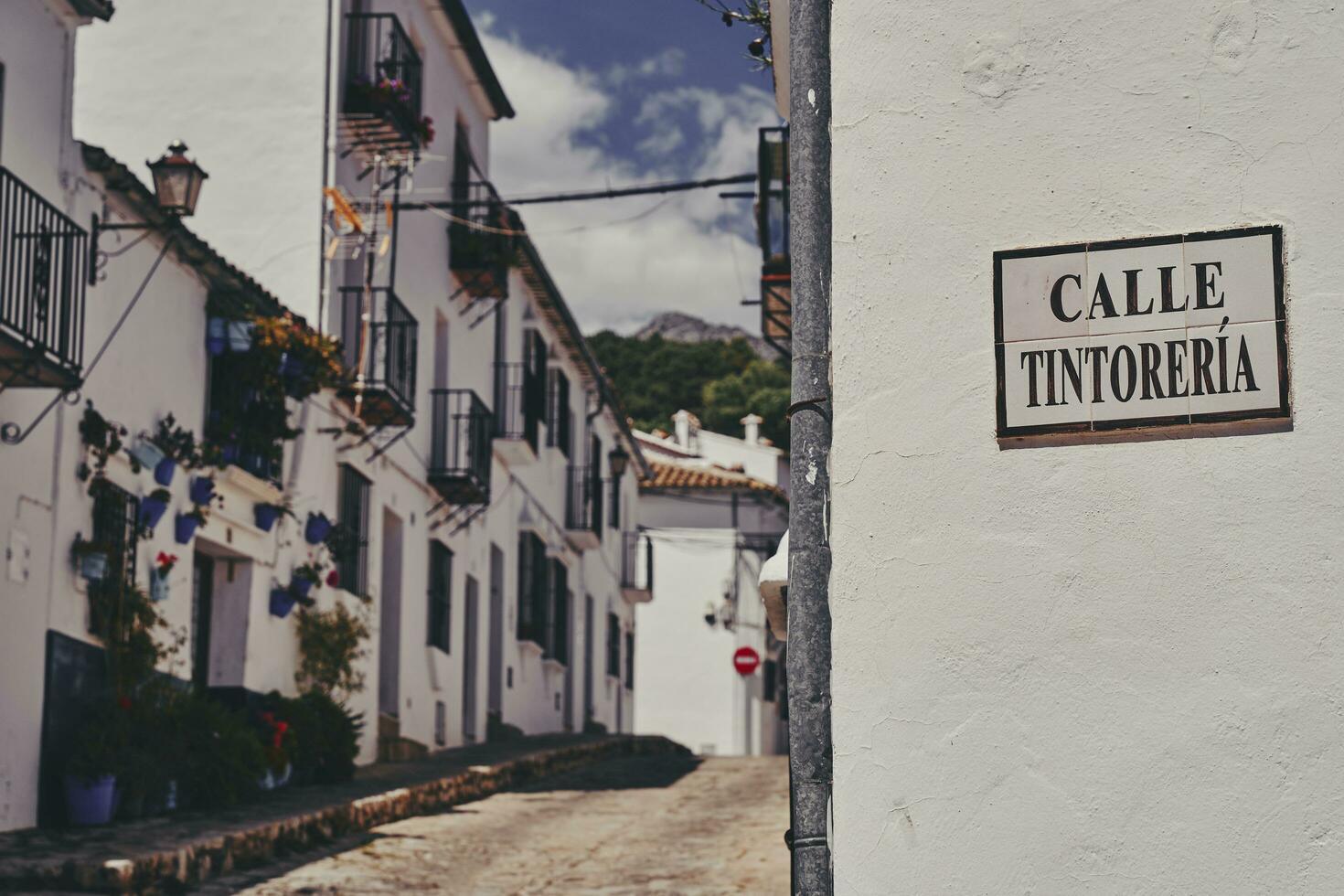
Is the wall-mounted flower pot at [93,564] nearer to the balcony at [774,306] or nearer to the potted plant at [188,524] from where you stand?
the potted plant at [188,524]

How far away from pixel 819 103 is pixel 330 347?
39.1 feet

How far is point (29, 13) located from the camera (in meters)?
12.1

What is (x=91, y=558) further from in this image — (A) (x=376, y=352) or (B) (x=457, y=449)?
(B) (x=457, y=449)

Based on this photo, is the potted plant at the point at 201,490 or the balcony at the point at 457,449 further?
the balcony at the point at 457,449

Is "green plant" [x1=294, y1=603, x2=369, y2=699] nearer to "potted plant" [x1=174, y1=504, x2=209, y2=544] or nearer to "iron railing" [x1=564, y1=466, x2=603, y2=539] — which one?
"potted plant" [x1=174, y1=504, x2=209, y2=544]

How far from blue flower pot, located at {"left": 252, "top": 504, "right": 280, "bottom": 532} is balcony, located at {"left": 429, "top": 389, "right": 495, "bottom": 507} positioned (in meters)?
5.42

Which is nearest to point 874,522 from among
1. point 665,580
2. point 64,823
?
point 64,823

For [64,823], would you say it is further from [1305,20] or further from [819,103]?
[1305,20]

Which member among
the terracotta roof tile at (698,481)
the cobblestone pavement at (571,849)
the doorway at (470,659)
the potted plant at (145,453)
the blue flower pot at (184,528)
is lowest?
the cobblestone pavement at (571,849)

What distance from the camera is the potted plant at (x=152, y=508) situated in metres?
13.1

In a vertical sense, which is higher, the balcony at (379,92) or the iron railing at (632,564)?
the balcony at (379,92)

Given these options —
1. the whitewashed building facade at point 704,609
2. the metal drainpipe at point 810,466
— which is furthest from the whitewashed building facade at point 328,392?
the whitewashed building facade at point 704,609

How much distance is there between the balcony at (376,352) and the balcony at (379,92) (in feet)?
4.73

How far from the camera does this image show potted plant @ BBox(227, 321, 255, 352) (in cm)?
1482
